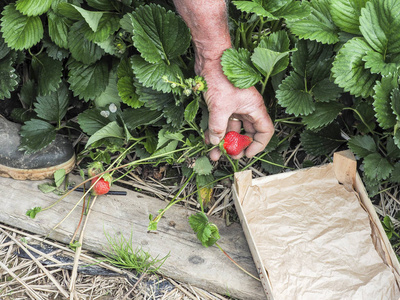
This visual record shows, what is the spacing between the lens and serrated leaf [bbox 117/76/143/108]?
4.05 feet

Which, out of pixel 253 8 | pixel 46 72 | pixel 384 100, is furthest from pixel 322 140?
pixel 46 72

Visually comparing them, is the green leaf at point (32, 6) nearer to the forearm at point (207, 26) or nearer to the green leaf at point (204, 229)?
the forearm at point (207, 26)

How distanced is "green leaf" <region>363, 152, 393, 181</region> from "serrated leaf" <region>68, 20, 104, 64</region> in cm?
82

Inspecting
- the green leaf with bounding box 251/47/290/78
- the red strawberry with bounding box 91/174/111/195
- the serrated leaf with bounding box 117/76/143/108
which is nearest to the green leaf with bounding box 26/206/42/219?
the red strawberry with bounding box 91/174/111/195

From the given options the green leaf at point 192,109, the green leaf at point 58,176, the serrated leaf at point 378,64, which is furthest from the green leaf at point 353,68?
the green leaf at point 58,176

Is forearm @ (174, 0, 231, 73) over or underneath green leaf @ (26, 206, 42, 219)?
over

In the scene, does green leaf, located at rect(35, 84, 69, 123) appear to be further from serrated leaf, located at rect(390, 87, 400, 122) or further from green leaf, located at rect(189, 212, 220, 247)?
serrated leaf, located at rect(390, 87, 400, 122)

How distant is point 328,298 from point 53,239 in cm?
81

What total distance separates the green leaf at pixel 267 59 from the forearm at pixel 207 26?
0.27ft

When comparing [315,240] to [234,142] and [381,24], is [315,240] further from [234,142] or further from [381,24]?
[381,24]

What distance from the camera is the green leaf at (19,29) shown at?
47.9 inches

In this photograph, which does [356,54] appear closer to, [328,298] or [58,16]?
[328,298]

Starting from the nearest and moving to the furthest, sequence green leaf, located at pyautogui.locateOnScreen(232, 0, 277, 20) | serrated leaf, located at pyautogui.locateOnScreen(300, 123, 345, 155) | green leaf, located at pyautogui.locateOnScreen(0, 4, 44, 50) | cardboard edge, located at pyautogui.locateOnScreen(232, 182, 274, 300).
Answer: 1. green leaf, located at pyautogui.locateOnScreen(232, 0, 277, 20)
2. cardboard edge, located at pyautogui.locateOnScreen(232, 182, 274, 300)
3. green leaf, located at pyautogui.locateOnScreen(0, 4, 44, 50)
4. serrated leaf, located at pyautogui.locateOnScreen(300, 123, 345, 155)

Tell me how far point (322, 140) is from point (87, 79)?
29.0 inches
